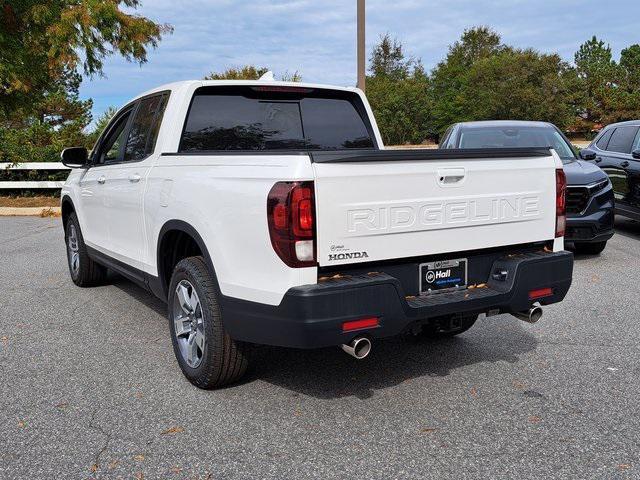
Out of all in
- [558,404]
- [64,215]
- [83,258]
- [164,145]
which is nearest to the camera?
[558,404]

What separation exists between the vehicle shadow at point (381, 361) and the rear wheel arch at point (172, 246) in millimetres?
790

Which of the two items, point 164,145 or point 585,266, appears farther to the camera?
point 585,266

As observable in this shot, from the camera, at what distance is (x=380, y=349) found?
4688 millimetres

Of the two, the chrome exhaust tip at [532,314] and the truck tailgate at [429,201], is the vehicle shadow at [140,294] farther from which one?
the chrome exhaust tip at [532,314]

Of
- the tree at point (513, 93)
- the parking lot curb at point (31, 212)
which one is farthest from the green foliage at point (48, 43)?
the tree at point (513, 93)

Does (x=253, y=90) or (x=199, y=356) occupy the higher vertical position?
(x=253, y=90)

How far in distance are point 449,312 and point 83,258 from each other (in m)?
4.57

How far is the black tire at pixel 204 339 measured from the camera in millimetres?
3654

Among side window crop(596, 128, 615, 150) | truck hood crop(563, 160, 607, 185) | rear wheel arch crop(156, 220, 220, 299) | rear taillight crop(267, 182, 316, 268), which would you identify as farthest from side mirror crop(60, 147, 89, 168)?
side window crop(596, 128, 615, 150)

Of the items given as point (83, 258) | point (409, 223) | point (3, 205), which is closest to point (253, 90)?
point (409, 223)

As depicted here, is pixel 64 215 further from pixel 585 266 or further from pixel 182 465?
pixel 585 266

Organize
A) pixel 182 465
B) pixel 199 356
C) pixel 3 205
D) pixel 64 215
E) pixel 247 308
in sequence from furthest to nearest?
pixel 3 205 < pixel 64 215 < pixel 199 356 < pixel 247 308 < pixel 182 465

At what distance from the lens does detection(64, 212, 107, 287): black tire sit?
6668mm

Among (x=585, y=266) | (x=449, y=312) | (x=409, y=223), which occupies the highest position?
(x=409, y=223)
